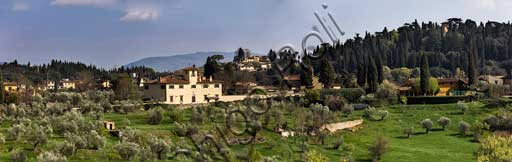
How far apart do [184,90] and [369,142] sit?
27.5 m

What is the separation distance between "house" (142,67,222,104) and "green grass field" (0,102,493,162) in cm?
1242

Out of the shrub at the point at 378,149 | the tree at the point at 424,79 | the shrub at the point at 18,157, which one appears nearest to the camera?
the shrub at the point at 18,157

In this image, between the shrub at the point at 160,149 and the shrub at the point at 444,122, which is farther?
the shrub at the point at 444,122

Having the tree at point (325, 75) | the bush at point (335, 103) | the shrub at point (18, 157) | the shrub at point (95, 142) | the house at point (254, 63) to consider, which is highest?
the house at point (254, 63)

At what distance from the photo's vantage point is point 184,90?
190 feet

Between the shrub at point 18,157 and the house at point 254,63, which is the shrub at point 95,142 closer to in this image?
the shrub at point 18,157

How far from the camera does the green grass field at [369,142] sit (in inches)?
1107

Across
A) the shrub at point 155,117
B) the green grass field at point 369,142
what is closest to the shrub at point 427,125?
the green grass field at point 369,142

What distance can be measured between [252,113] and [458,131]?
1237cm

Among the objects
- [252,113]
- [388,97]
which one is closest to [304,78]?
[388,97]

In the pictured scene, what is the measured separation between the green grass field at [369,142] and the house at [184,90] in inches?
489

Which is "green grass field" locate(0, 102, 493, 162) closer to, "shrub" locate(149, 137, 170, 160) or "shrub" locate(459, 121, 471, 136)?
"shrub" locate(459, 121, 471, 136)

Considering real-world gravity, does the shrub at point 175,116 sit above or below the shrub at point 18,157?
above

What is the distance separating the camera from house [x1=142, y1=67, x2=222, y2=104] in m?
57.3
